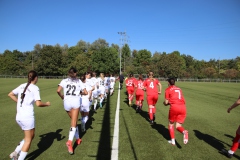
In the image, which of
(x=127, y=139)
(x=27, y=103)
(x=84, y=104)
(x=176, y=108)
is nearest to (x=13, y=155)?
(x=27, y=103)

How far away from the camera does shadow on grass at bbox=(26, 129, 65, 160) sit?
478 centimetres

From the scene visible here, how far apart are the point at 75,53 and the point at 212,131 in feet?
297

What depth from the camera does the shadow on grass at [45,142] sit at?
188 inches

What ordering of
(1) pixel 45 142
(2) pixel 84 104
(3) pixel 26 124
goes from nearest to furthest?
(3) pixel 26 124, (1) pixel 45 142, (2) pixel 84 104

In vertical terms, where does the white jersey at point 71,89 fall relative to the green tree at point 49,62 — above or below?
below

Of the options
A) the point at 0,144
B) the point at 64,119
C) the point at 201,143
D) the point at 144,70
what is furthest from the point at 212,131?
the point at 144,70

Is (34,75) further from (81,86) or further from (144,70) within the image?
(144,70)

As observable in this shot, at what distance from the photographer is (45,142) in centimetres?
572

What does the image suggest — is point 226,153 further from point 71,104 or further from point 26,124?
point 26,124

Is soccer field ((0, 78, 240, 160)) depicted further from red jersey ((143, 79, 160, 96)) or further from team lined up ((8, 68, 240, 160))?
red jersey ((143, 79, 160, 96))

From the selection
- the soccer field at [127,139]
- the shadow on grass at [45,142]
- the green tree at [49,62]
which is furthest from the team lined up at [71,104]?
the green tree at [49,62]

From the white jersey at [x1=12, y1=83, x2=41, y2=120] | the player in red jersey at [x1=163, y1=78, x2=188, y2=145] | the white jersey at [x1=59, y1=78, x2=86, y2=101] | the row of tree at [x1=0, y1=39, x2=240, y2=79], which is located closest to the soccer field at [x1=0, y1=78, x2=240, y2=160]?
the player in red jersey at [x1=163, y1=78, x2=188, y2=145]

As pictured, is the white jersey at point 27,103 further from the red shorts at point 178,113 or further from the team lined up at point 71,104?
the red shorts at point 178,113

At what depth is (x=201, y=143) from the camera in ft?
19.2
